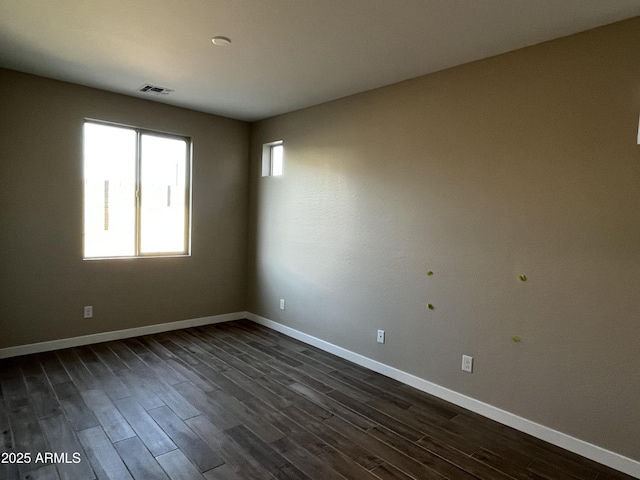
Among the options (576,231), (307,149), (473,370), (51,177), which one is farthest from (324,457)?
(51,177)

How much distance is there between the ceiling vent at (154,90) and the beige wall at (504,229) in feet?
5.24

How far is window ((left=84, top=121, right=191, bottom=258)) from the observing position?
154 inches

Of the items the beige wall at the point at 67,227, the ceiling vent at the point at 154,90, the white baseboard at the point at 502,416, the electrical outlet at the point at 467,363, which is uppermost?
the ceiling vent at the point at 154,90

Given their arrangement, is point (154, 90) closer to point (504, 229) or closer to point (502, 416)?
point (504, 229)

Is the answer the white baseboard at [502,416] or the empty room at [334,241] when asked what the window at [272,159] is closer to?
the empty room at [334,241]

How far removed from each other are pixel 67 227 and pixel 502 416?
4141 millimetres

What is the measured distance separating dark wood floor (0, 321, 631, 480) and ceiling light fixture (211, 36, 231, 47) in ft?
8.43

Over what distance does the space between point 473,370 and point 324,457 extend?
130 centimetres

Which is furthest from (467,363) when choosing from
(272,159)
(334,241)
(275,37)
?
(272,159)

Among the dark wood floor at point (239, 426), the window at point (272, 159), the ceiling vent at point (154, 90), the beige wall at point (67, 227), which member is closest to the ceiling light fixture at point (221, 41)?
the ceiling vent at point (154, 90)

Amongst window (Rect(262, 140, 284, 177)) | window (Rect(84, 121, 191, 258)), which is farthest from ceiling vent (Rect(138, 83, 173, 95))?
window (Rect(262, 140, 284, 177))

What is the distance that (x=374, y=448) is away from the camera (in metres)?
2.27

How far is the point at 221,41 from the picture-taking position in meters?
2.60

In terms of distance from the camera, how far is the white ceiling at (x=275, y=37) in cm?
214
